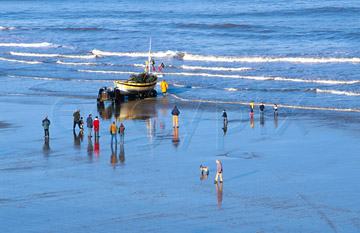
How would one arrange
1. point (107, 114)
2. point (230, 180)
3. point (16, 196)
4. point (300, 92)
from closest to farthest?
point (16, 196), point (230, 180), point (107, 114), point (300, 92)

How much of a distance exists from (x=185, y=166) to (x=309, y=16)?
215 ft

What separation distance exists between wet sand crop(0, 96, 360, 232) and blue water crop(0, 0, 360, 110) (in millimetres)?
10241

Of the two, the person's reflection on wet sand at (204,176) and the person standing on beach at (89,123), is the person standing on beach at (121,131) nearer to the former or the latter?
the person standing on beach at (89,123)

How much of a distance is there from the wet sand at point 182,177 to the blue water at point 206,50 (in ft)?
33.6

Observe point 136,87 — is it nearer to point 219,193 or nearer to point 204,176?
point 204,176

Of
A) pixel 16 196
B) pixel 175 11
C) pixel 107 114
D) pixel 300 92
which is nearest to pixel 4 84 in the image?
pixel 107 114

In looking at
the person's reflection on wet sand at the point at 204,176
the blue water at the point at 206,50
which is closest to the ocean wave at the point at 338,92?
the blue water at the point at 206,50

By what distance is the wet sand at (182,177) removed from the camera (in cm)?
1789

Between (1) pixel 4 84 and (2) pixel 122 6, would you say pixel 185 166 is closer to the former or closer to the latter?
(1) pixel 4 84

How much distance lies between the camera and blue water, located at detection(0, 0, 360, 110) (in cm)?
4400

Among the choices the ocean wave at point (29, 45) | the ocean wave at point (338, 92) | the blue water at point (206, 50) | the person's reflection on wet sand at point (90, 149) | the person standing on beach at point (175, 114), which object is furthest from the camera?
the ocean wave at point (29, 45)

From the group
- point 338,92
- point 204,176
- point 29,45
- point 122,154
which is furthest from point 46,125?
point 29,45

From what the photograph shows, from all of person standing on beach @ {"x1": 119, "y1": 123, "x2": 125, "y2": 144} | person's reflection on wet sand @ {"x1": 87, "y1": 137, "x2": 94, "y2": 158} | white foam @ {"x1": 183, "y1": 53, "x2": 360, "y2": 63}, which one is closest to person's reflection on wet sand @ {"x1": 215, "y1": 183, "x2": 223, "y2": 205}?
person's reflection on wet sand @ {"x1": 87, "y1": 137, "x2": 94, "y2": 158}

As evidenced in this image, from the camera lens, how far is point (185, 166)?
23.5 meters
